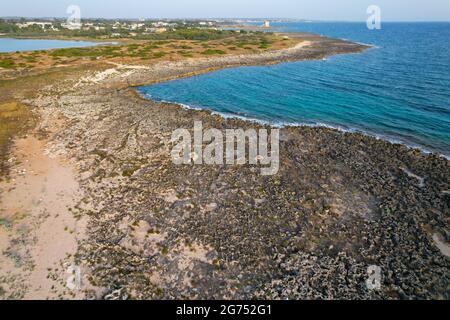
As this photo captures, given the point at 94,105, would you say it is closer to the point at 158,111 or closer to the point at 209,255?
the point at 158,111

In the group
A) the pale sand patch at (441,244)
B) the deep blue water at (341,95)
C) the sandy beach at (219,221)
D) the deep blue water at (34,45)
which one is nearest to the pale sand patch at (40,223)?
the sandy beach at (219,221)

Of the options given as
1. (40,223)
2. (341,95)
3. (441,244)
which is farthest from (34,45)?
(441,244)

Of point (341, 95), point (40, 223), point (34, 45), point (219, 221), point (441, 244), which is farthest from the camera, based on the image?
point (34, 45)

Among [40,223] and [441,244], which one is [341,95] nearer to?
[441,244]

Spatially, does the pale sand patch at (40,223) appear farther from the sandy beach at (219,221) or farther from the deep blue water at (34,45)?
the deep blue water at (34,45)

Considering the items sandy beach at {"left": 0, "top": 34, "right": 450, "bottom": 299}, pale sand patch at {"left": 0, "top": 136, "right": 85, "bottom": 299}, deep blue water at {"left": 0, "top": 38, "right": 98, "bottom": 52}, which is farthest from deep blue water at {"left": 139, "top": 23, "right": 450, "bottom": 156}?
deep blue water at {"left": 0, "top": 38, "right": 98, "bottom": 52}

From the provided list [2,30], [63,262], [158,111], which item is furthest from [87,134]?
[2,30]
